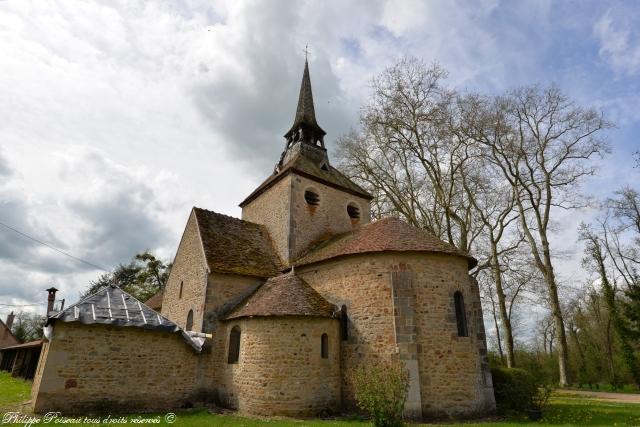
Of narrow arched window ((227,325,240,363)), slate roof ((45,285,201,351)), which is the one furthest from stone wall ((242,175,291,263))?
slate roof ((45,285,201,351))

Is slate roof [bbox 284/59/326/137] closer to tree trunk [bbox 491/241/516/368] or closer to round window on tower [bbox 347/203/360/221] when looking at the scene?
round window on tower [bbox 347/203/360/221]

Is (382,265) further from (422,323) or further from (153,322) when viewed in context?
(153,322)

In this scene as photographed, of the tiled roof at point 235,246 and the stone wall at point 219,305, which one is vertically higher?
the tiled roof at point 235,246

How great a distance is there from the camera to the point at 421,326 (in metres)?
12.1

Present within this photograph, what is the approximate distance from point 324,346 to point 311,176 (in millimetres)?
9413

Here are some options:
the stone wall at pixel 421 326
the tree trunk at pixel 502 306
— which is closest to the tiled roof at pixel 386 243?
the stone wall at pixel 421 326

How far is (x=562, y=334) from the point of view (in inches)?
792

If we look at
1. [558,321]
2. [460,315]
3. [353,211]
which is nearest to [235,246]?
[353,211]

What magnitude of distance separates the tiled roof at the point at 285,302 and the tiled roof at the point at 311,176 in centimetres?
649

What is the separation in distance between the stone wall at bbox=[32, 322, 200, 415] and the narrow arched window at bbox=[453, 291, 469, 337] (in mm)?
9383

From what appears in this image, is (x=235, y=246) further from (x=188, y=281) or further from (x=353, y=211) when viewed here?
(x=353, y=211)

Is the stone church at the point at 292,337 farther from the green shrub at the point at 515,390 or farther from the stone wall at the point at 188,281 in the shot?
the green shrub at the point at 515,390

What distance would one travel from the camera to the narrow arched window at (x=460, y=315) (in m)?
12.8

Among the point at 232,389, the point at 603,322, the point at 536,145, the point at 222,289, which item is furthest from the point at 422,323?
the point at 603,322
